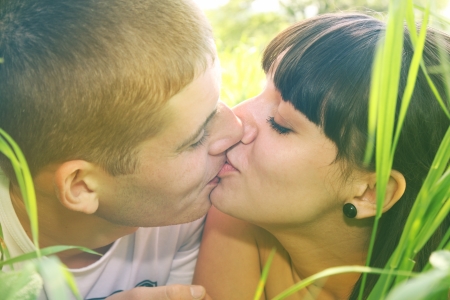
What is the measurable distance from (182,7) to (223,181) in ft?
1.90

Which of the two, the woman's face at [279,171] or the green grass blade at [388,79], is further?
the woman's face at [279,171]

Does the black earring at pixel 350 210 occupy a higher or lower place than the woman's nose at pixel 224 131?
lower

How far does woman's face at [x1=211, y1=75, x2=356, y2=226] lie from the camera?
5.45 feet

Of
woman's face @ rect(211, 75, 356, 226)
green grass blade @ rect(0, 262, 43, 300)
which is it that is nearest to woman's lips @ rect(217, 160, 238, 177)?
woman's face @ rect(211, 75, 356, 226)

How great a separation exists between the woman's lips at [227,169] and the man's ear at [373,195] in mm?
396

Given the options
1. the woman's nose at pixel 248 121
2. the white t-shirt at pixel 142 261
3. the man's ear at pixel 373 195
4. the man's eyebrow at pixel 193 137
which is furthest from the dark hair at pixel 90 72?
the man's ear at pixel 373 195

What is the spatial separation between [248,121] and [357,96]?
1.27 feet

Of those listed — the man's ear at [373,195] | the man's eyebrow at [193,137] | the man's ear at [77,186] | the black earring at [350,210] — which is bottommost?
the black earring at [350,210]

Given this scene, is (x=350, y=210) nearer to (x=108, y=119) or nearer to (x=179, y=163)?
(x=179, y=163)

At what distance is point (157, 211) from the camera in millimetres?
1766

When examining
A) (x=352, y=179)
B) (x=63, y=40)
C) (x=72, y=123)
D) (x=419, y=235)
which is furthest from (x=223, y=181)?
(x=419, y=235)

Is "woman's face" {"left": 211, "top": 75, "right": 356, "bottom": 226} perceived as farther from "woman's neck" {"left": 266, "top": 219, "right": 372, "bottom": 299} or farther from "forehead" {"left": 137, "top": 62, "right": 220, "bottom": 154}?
"forehead" {"left": 137, "top": 62, "right": 220, "bottom": 154}

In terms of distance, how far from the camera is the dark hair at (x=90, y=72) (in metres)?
1.39

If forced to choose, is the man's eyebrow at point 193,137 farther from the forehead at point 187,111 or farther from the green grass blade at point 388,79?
the green grass blade at point 388,79
